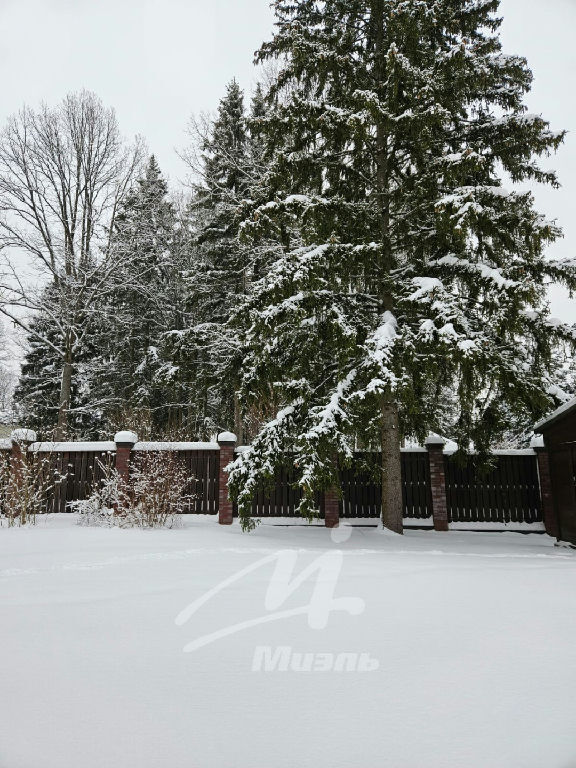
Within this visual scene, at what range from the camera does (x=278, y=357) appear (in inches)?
352

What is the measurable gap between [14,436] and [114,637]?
28.1 ft

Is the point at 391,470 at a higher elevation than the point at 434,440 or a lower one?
lower

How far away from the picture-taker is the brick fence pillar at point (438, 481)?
10.0 meters

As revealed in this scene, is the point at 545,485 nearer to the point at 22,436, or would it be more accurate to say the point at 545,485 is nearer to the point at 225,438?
the point at 225,438

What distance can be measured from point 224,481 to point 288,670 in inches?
288

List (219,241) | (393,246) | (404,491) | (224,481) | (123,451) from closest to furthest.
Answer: (393,246)
(224,481)
(123,451)
(404,491)
(219,241)

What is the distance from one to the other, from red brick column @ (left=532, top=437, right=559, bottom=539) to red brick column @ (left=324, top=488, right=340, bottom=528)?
15.2 ft

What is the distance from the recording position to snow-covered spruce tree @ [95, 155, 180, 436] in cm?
1889

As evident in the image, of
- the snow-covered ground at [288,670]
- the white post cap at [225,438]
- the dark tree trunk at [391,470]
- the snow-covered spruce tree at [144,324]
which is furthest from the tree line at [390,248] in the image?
the snow-covered spruce tree at [144,324]

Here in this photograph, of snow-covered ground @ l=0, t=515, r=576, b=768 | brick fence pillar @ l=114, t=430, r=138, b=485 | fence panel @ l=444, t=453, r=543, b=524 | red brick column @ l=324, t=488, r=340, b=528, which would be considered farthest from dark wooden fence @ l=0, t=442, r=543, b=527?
snow-covered ground @ l=0, t=515, r=576, b=768

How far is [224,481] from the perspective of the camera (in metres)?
9.83

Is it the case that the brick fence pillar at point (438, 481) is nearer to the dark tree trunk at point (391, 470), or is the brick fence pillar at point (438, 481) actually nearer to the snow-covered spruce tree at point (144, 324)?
the dark tree trunk at point (391, 470)

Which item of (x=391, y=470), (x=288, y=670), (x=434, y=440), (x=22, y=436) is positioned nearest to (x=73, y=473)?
(x=22, y=436)

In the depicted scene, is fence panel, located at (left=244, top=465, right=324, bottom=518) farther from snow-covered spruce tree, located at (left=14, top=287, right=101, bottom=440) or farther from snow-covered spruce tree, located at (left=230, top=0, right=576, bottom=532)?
snow-covered spruce tree, located at (left=14, top=287, right=101, bottom=440)
